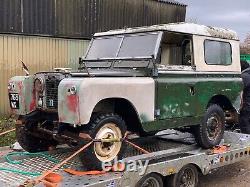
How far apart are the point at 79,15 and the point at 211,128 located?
7751 mm

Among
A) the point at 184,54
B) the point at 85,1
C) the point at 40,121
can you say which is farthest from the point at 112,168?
the point at 85,1

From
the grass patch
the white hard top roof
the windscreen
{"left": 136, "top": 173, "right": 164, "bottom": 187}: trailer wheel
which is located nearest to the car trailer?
{"left": 136, "top": 173, "right": 164, "bottom": 187}: trailer wheel

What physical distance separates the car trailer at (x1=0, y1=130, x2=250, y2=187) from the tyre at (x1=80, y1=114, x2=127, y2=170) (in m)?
0.20

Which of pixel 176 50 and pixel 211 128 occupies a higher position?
pixel 176 50

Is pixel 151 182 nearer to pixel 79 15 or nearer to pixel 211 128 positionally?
pixel 211 128

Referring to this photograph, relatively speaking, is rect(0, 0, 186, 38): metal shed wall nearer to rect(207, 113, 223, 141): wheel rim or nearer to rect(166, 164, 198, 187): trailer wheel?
rect(207, 113, 223, 141): wheel rim

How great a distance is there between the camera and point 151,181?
18.8ft

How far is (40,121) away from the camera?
6.34m

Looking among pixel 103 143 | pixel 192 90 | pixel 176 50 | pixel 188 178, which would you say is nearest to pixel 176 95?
pixel 192 90

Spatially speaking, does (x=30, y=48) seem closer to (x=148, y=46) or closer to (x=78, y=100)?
(x=148, y=46)

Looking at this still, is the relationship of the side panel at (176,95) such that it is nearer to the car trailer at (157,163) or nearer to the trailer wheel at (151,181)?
the car trailer at (157,163)

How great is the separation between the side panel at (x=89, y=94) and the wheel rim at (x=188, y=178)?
1.23 metres

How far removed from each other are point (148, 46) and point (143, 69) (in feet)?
1.53

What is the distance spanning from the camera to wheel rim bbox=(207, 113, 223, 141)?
7.17 metres
